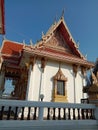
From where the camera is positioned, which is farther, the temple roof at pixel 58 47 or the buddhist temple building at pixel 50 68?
the temple roof at pixel 58 47

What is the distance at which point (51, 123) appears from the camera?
437cm

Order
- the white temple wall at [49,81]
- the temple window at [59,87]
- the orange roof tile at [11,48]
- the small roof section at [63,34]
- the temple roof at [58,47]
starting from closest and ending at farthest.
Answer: the white temple wall at [49,81] < the temple window at [59,87] < the temple roof at [58,47] < the small roof section at [63,34] < the orange roof tile at [11,48]

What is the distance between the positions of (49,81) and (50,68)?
0.90 m

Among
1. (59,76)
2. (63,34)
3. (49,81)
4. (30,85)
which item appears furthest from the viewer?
(63,34)

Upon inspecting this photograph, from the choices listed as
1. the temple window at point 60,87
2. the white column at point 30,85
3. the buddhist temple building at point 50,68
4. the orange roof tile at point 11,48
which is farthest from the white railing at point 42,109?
the orange roof tile at point 11,48

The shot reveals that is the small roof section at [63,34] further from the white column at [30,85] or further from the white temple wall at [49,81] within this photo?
the white column at [30,85]

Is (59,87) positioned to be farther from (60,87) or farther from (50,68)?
(50,68)

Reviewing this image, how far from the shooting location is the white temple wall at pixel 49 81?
30.2 feet

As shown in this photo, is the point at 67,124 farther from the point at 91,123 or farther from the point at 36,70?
the point at 36,70

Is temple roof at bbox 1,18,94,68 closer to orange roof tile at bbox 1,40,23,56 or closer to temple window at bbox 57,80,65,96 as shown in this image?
orange roof tile at bbox 1,40,23,56

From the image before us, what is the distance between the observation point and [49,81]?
9.71m

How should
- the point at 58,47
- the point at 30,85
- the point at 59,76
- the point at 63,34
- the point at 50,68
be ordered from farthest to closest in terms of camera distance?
the point at 63,34 → the point at 58,47 → the point at 50,68 → the point at 59,76 → the point at 30,85

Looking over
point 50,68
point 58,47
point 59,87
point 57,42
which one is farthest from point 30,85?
point 57,42

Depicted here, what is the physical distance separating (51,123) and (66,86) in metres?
5.75
